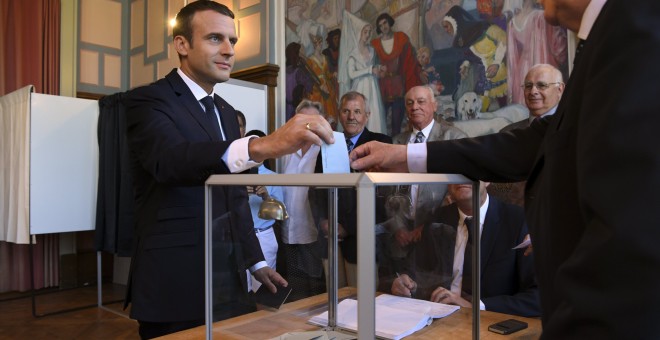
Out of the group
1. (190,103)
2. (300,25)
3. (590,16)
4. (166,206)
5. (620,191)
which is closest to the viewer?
(620,191)

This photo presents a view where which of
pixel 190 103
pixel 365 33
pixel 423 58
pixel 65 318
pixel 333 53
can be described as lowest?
pixel 65 318

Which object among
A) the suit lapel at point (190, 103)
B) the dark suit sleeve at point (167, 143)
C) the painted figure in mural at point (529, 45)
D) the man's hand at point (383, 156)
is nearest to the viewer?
the man's hand at point (383, 156)

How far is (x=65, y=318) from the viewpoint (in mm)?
4676

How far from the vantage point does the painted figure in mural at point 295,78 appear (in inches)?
176

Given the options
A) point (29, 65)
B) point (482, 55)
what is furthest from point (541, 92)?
point (29, 65)

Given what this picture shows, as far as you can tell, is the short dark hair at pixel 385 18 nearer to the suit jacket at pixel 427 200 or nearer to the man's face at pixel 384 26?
the man's face at pixel 384 26

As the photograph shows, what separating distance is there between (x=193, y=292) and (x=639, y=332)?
1265 mm

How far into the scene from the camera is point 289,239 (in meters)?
1.00

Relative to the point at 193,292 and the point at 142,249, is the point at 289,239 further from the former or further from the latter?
the point at 142,249

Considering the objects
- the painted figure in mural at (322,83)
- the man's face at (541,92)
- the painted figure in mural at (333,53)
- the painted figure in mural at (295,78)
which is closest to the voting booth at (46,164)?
the painted figure in mural at (295,78)

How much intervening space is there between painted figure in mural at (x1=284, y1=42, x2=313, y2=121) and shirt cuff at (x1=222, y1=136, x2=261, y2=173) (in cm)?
321

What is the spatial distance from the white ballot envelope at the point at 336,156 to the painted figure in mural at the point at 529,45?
8.03ft

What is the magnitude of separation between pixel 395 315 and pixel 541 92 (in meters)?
2.60

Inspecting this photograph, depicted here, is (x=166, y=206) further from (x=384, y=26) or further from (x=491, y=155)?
(x=384, y=26)
